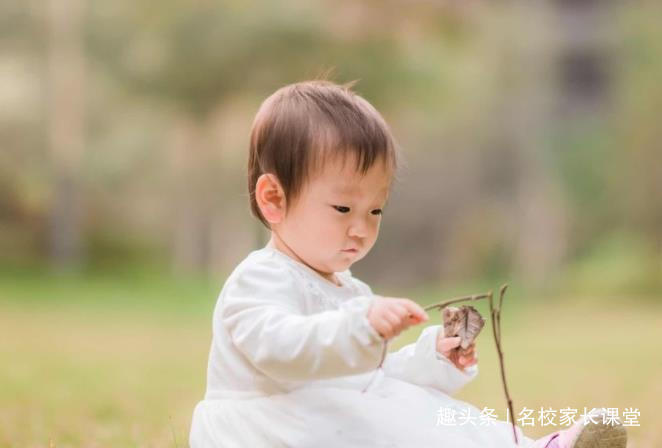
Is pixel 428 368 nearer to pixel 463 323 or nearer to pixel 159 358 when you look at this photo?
pixel 463 323

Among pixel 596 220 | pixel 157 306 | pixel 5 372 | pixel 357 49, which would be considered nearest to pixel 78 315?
pixel 157 306

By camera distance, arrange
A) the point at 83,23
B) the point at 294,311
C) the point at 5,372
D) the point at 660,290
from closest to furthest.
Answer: the point at 294,311 < the point at 5,372 < the point at 660,290 < the point at 83,23

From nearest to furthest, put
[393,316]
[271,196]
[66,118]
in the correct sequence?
[393,316] < [271,196] < [66,118]

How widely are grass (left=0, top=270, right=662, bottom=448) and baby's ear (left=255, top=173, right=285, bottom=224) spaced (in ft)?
2.22

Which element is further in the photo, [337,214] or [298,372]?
[337,214]

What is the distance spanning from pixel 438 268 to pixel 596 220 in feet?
5.29

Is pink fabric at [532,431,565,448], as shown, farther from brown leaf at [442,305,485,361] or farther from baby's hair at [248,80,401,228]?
baby's hair at [248,80,401,228]

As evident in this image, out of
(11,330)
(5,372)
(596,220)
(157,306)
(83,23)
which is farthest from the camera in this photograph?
(596,220)

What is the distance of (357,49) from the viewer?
9.45 meters

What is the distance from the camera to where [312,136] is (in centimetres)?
142

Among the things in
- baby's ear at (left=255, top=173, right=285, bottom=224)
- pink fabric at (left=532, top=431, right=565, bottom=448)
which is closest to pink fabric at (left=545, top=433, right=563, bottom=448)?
pink fabric at (left=532, top=431, right=565, bottom=448)

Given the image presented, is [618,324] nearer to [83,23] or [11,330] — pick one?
[11,330]

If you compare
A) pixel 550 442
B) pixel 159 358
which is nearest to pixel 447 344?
pixel 550 442

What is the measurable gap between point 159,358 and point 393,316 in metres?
3.99
